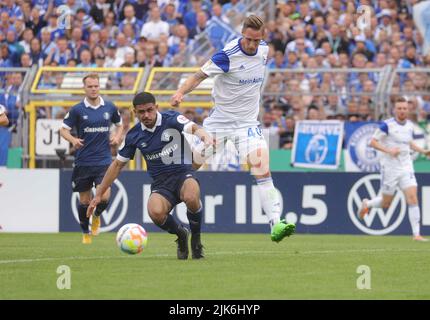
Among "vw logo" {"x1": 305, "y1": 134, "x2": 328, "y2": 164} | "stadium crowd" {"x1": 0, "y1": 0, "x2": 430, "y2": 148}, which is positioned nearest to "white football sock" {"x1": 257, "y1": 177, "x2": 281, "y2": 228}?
"stadium crowd" {"x1": 0, "y1": 0, "x2": 430, "y2": 148}

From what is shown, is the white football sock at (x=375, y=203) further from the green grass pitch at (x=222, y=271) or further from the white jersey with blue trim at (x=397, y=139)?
the green grass pitch at (x=222, y=271)

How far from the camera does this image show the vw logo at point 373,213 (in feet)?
66.6

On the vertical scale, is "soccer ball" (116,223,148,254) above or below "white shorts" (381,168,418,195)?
below

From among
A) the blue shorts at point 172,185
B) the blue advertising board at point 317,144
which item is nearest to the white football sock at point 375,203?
the blue advertising board at point 317,144

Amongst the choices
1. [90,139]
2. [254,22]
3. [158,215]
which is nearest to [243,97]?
[254,22]

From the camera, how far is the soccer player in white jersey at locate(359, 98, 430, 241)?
18844 mm

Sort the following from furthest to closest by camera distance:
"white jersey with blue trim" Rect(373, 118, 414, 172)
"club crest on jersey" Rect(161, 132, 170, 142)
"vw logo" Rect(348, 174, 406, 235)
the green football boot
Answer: "vw logo" Rect(348, 174, 406, 235) → "white jersey with blue trim" Rect(373, 118, 414, 172) → "club crest on jersey" Rect(161, 132, 170, 142) → the green football boot

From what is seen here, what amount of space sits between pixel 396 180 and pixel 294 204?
2.31 metres

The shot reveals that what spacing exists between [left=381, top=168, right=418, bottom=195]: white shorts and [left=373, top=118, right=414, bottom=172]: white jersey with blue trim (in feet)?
0.28

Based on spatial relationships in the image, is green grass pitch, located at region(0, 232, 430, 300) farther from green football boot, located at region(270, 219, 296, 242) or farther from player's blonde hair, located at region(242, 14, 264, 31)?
A: player's blonde hair, located at region(242, 14, 264, 31)

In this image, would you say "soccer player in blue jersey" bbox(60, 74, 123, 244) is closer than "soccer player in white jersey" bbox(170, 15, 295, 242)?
No

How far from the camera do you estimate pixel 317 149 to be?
22328mm

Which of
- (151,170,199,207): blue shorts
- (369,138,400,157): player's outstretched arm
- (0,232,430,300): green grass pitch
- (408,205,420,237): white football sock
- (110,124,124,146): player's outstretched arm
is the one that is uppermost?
(110,124,124,146): player's outstretched arm

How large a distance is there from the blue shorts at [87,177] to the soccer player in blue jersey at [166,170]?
15.3 ft
